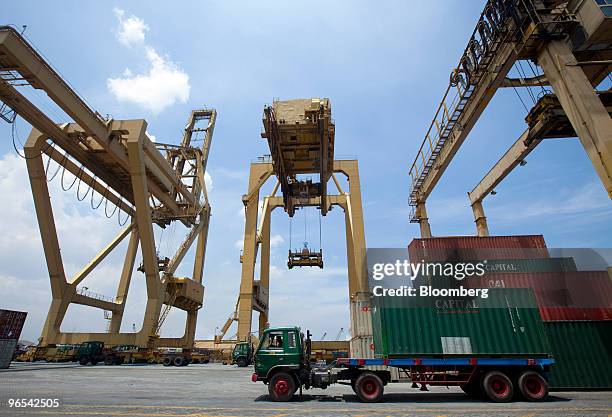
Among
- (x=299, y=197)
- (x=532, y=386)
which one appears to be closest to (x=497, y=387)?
(x=532, y=386)

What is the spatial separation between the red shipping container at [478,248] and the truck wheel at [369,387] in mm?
11492

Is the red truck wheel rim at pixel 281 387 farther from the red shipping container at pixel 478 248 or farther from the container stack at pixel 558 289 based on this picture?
the red shipping container at pixel 478 248

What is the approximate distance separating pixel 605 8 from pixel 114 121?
91.8 feet

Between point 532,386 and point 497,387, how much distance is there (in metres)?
1.02

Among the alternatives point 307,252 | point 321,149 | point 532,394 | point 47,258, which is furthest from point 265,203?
point 532,394

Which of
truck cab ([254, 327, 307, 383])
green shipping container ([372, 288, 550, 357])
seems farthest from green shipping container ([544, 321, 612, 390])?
truck cab ([254, 327, 307, 383])

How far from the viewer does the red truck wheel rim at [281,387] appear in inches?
387

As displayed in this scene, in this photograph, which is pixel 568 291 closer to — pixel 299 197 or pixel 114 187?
pixel 299 197

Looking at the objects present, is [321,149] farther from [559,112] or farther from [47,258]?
[47,258]

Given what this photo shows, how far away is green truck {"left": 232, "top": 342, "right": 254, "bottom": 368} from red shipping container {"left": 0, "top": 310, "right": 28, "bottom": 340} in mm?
15134

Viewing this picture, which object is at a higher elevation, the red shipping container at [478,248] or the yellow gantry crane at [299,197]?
the yellow gantry crane at [299,197]

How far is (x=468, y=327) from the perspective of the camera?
10.2 m

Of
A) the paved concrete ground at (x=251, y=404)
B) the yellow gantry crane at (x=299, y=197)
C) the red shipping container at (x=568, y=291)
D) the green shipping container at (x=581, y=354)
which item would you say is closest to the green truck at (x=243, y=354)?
the yellow gantry crane at (x=299, y=197)

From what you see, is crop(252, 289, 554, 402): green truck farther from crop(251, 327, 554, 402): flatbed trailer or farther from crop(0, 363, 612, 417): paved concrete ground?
crop(0, 363, 612, 417): paved concrete ground
